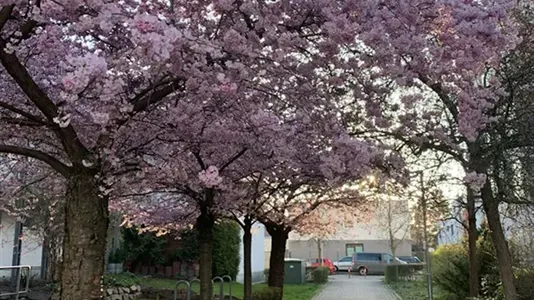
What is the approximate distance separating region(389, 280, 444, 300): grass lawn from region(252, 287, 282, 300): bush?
5084mm

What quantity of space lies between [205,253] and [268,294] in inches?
210

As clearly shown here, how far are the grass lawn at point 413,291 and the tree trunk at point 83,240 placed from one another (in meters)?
12.7

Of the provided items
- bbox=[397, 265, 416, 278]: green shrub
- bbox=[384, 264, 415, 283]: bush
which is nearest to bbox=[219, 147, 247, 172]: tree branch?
bbox=[384, 264, 415, 283]: bush

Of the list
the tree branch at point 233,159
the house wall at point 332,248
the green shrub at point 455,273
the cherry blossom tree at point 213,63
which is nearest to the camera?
the cherry blossom tree at point 213,63

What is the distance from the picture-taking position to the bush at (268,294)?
13.8 metres

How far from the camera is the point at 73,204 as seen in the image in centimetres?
565

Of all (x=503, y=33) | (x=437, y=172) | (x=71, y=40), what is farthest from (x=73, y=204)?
(x=437, y=172)

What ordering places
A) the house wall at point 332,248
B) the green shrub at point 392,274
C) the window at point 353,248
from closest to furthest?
the green shrub at point 392,274, the house wall at point 332,248, the window at point 353,248

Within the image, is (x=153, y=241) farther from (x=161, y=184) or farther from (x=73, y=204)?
(x=73, y=204)

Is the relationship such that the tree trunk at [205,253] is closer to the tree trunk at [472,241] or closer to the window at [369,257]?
the tree trunk at [472,241]

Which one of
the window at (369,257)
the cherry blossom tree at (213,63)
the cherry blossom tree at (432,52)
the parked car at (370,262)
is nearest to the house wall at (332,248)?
the window at (369,257)

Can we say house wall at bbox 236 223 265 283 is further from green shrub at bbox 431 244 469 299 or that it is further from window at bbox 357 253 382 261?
window at bbox 357 253 382 261

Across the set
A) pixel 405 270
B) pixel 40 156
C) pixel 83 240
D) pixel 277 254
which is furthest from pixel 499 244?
pixel 405 270

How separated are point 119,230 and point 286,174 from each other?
39.0 ft
